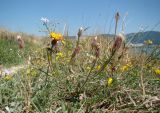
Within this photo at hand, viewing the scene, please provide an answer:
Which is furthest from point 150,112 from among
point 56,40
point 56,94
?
point 56,40

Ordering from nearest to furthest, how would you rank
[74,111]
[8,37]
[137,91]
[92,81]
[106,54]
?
1. [74,111]
2. [137,91]
3. [92,81]
4. [106,54]
5. [8,37]

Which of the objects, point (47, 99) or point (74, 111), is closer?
point (74, 111)

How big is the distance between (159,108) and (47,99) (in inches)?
26.6

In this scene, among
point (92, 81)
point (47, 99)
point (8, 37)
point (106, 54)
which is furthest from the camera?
point (8, 37)

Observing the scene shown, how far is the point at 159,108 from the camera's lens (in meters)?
1.68

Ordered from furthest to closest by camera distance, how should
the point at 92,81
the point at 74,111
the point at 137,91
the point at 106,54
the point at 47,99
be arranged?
the point at 106,54, the point at 92,81, the point at 137,91, the point at 47,99, the point at 74,111

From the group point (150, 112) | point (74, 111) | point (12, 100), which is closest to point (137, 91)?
point (150, 112)

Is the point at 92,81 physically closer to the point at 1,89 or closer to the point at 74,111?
the point at 74,111

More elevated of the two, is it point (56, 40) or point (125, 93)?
point (56, 40)

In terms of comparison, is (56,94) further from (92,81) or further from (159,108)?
(159,108)

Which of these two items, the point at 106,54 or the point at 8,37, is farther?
the point at 8,37

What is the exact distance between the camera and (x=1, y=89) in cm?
184

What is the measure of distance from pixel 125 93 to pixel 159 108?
0.27m

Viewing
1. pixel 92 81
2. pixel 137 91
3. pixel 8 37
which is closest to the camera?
pixel 137 91
